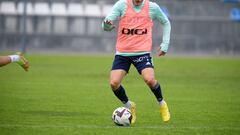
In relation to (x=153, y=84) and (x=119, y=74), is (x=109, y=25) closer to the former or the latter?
(x=119, y=74)

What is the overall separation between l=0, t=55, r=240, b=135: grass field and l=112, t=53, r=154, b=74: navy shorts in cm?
105

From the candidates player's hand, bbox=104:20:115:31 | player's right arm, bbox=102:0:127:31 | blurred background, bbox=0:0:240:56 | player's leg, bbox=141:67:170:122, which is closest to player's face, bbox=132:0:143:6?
player's right arm, bbox=102:0:127:31

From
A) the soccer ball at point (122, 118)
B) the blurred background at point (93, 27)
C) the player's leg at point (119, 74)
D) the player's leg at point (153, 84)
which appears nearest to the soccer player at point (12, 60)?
the player's leg at point (119, 74)

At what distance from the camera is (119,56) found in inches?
563

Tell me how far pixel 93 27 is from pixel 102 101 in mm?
28560

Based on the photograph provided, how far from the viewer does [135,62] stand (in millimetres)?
14258

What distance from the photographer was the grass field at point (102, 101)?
1328cm

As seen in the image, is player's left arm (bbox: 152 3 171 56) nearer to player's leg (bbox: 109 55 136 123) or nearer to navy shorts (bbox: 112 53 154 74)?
navy shorts (bbox: 112 53 154 74)

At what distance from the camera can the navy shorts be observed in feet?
46.5

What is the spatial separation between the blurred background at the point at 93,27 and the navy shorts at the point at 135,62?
3142 centimetres

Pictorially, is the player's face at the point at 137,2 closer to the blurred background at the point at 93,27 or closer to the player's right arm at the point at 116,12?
the player's right arm at the point at 116,12

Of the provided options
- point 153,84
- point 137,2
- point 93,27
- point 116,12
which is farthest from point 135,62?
point 93,27

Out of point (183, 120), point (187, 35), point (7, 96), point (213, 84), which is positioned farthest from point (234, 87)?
point (187, 35)

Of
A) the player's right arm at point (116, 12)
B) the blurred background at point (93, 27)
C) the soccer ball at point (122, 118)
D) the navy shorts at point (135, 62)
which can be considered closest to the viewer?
the soccer ball at point (122, 118)
